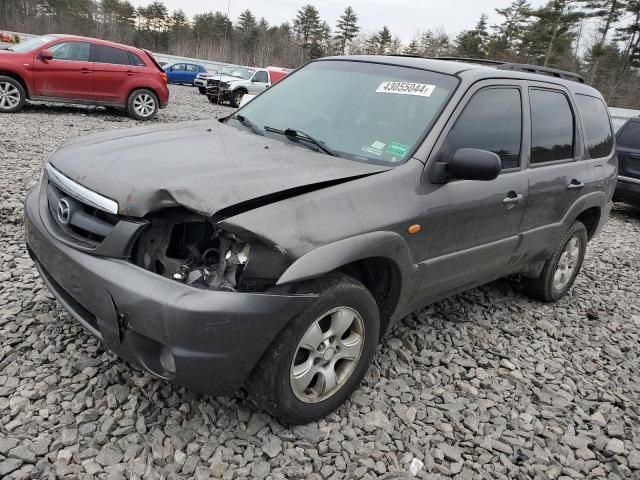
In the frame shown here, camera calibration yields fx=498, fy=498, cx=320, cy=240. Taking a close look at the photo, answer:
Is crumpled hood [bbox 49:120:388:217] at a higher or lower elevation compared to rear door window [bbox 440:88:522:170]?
lower

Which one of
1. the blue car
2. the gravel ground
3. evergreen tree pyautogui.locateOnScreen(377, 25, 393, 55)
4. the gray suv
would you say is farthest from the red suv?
evergreen tree pyautogui.locateOnScreen(377, 25, 393, 55)

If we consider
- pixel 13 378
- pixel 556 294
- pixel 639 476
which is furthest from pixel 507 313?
pixel 13 378

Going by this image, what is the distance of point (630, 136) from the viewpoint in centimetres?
880

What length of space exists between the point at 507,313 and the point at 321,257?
8.66 feet

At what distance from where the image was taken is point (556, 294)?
4.50 metres

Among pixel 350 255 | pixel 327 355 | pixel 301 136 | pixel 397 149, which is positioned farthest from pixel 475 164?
pixel 327 355

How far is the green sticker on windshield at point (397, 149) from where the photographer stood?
2.75m

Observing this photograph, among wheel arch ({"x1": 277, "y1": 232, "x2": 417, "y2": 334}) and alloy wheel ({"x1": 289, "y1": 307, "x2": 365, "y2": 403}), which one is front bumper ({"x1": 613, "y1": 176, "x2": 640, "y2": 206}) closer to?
wheel arch ({"x1": 277, "y1": 232, "x2": 417, "y2": 334})

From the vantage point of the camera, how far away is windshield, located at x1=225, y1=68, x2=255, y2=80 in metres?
22.6

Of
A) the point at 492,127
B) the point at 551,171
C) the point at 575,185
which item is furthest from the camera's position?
the point at 575,185

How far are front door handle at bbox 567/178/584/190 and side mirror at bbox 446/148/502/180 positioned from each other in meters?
1.63

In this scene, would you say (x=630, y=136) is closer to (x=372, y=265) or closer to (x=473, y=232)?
(x=473, y=232)

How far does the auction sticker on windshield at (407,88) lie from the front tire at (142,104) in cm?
986

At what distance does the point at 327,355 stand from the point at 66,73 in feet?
34.3
